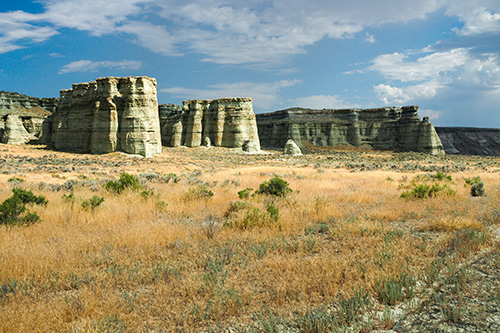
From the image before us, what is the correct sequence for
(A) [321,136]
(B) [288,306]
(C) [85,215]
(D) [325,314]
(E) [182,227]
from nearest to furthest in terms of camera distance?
(D) [325,314]
(B) [288,306]
(E) [182,227]
(C) [85,215]
(A) [321,136]

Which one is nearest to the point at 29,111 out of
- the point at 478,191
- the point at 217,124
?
the point at 217,124

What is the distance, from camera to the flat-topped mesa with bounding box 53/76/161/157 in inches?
1513

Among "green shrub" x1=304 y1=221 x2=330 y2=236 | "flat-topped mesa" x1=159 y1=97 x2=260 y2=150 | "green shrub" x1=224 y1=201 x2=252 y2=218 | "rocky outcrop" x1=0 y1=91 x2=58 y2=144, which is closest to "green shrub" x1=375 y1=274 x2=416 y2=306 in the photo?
"green shrub" x1=304 y1=221 x2=330 y2=236

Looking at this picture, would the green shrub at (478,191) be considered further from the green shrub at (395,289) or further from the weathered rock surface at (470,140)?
the weathered rock surface at (470,140)

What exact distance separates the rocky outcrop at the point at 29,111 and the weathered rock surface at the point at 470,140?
331 feet

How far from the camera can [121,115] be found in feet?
129

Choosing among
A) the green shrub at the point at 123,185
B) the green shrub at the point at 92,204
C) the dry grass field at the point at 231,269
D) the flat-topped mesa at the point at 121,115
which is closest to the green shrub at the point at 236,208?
the dry grass field at the point at 231,269

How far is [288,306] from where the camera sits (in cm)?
371

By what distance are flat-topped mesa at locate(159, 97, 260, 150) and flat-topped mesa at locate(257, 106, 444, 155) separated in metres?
21.5

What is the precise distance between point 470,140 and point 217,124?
77.3 meters

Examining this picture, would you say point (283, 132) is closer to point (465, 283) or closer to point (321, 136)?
point (321, 136)

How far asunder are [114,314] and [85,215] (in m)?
5.18

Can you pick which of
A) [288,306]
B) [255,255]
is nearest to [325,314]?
[288,306]

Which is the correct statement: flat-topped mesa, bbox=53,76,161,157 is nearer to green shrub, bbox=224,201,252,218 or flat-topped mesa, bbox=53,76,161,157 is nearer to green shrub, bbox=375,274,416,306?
green shrub, bbox=224,201,252,218
